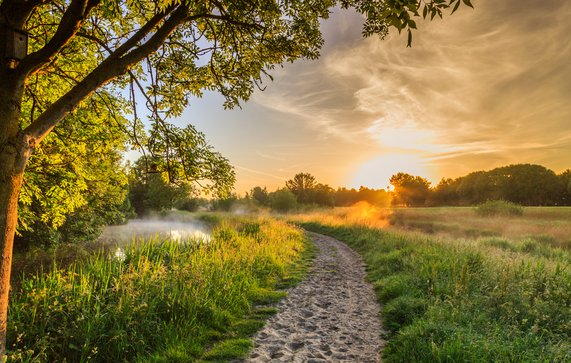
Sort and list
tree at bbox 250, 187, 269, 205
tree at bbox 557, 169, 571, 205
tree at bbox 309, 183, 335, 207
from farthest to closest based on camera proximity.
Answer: tree at bbox 250, 187, 269, 205
tree at bbox 309, 183, 335, 207
tree at bbox 557, 169, 571, 205

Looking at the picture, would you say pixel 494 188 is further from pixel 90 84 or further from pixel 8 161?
pixel 8 161

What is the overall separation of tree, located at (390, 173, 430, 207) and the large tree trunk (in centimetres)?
10091

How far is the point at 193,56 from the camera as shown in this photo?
7.77 metres

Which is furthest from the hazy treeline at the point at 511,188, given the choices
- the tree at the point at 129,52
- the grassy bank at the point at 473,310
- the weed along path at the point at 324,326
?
the tree at the point at 129,52

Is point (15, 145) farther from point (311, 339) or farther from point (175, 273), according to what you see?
point (311, 339)

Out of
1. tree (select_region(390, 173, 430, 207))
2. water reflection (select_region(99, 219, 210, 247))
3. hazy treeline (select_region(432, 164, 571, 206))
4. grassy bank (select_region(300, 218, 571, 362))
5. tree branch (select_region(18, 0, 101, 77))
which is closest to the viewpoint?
tree branch (select_region(18, 0, 101, 77))

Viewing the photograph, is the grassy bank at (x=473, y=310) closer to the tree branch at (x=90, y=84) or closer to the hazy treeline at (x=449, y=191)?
the tree branch at (x=90, y=84)

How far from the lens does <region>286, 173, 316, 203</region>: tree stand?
75.2 metres

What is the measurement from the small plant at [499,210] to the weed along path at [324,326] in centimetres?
3975

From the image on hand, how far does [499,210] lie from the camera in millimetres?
41844

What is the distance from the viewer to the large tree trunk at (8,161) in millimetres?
3637

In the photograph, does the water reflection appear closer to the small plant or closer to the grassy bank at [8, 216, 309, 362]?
the grassy bank at [8, 216, 309, 362]

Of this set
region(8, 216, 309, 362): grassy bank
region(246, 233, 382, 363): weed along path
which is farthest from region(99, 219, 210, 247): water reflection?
region(8, 216, 309, 362): grassy bank

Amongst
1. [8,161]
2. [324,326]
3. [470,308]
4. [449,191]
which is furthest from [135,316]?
[449,191]
